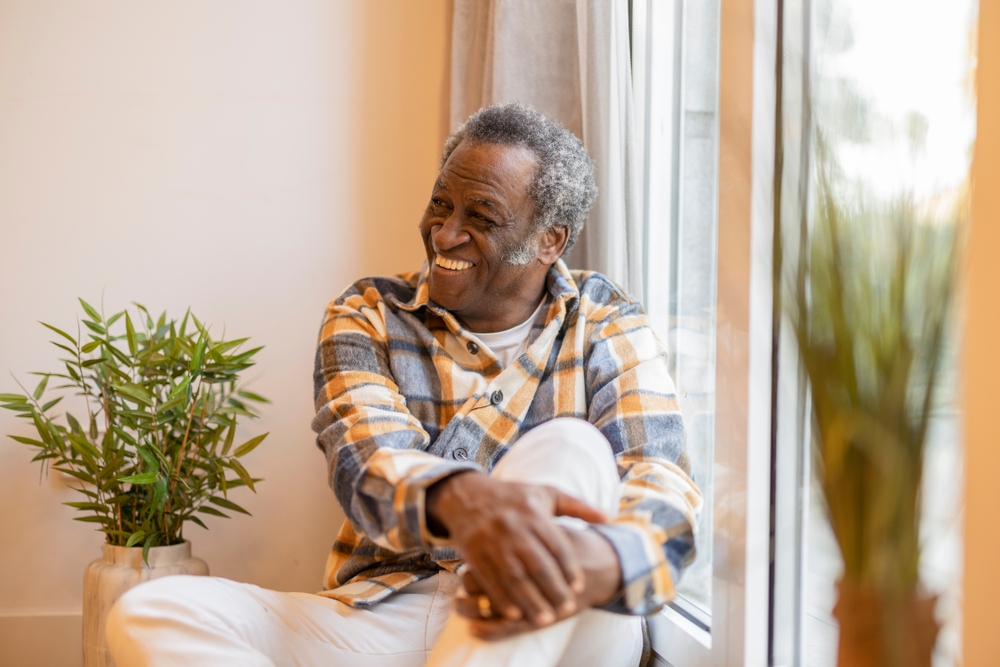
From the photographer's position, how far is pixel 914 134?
0.77 meters

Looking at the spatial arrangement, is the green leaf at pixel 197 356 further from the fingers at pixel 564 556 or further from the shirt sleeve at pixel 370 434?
the fingers at pixel 564 556

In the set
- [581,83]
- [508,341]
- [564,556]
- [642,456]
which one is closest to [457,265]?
[508,341]

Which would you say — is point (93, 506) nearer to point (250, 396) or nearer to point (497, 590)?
point (250, 396)

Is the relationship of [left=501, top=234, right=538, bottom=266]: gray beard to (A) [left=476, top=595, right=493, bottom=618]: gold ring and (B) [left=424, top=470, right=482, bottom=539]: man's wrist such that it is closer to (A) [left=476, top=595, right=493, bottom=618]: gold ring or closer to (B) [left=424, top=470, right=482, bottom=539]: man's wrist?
(B) [left=424, top=470, right=482, bottom=539]: man's wrist

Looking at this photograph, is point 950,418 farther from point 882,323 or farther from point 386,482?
point 386,482

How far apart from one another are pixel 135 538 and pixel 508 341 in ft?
2.94

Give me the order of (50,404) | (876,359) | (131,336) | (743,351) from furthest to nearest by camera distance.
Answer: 1. (50,404)
2. (131,336)
3. (743,351)
4. (876,359)

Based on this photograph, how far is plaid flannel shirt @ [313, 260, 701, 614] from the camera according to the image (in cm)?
112

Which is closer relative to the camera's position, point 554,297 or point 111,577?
point 554,297

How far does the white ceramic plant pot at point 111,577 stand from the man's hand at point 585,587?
3.35 feet

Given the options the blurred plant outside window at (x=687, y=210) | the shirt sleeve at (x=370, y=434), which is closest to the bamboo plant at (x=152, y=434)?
the shirt sleeve at (x=370, y=434)

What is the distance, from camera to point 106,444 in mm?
1787

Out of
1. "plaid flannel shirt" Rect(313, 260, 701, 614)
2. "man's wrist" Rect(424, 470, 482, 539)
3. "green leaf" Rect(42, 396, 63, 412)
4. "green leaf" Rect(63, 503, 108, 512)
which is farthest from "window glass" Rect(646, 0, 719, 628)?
"green leaf" Rect(42, 396, 63, 412)

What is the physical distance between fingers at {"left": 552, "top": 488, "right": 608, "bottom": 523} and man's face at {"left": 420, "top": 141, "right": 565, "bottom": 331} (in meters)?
0.59
